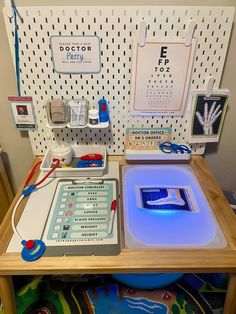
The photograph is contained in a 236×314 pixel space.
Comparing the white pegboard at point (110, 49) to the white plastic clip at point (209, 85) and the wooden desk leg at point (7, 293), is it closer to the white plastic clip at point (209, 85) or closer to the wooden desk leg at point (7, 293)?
the white plastic clip at point (209, 85)

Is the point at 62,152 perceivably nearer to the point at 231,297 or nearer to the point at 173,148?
the point at 173,148

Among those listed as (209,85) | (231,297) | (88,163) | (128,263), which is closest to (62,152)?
(88,163)

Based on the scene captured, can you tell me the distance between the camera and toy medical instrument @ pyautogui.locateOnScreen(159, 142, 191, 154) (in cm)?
94

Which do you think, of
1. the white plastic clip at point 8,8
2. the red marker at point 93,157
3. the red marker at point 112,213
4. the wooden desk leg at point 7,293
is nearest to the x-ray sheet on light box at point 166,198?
the red marker at point 112,213

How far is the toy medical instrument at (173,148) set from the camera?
942 millimetres

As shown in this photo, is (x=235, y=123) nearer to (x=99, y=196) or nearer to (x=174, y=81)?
(x=174, y=81)

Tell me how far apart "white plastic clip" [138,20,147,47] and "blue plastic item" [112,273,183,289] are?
88 cm

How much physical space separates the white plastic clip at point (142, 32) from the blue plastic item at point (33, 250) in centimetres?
65

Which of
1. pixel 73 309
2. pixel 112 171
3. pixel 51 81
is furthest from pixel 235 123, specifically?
pixel 73 309

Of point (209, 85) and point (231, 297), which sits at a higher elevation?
point (209, 85)

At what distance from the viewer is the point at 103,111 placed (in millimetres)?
866

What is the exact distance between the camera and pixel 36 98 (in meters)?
0.88

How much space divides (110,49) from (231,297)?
816mm

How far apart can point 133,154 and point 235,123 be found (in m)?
0.45
